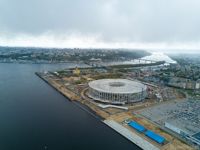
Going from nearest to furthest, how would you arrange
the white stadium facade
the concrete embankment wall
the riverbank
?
1. the concrete embankment wall
2. the riverbank
3. the white stadium facade

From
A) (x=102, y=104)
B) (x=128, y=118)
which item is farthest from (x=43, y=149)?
(x=102, y=104)

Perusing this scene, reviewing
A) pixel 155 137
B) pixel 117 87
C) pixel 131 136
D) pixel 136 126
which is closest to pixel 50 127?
pixel 131 136

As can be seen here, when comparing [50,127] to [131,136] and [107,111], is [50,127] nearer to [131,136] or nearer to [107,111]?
[107,111]

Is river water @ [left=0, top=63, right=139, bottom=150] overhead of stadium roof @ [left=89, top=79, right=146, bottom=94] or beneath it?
beneath

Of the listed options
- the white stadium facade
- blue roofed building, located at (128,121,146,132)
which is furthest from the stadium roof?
blue roofed building, located at (128,121,146,132)

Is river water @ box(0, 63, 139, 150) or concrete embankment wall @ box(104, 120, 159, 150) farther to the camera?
river water @ box(0, 63, 139, 150)

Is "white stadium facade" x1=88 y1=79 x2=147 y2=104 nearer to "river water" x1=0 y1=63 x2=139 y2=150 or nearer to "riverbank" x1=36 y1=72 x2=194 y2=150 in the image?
"riverbank" x1=36 y1=72 x2=194 y2=150

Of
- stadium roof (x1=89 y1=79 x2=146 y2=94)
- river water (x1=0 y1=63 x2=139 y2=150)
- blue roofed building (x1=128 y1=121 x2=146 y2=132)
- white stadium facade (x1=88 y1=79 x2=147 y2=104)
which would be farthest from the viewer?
stadium roof (x1=89 y1=79 x2=146 y2=94)

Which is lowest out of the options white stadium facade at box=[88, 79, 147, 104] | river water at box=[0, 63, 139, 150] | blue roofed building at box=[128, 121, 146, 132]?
river water at box=[0, 63, 139, 150]
